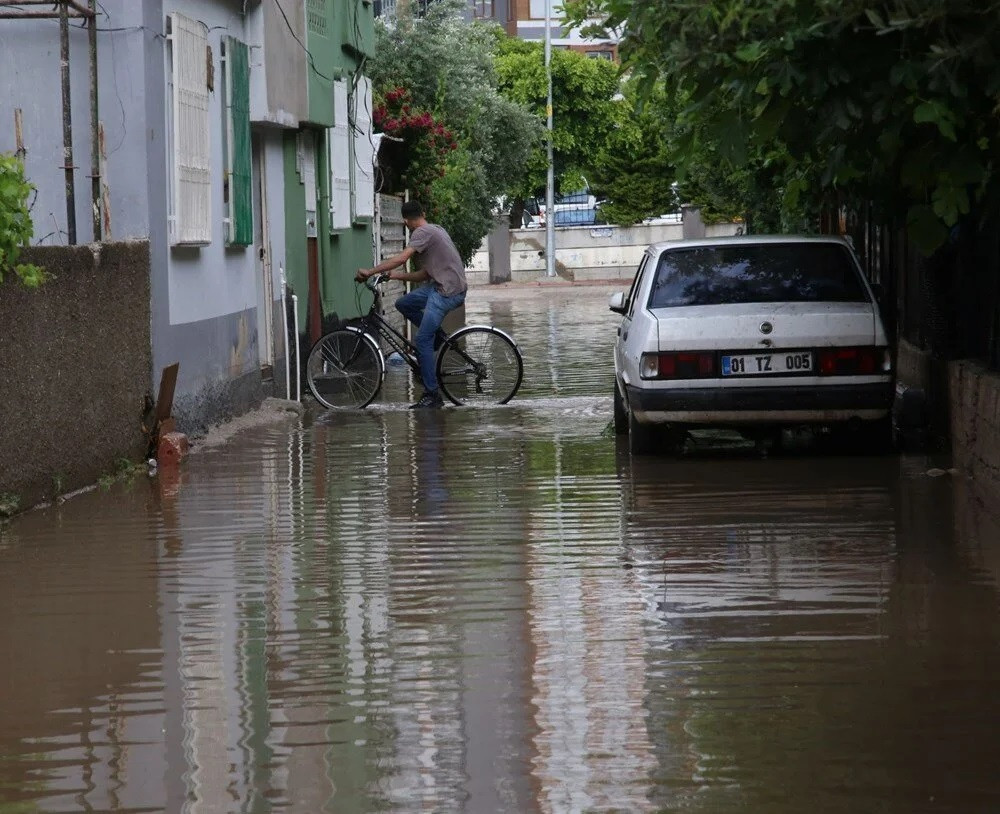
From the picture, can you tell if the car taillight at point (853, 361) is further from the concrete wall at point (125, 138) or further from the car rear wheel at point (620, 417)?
the concrete wall at point (125, 138)

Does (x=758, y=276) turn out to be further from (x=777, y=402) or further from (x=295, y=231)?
(x=295, y=231)

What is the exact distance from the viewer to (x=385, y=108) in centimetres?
2620

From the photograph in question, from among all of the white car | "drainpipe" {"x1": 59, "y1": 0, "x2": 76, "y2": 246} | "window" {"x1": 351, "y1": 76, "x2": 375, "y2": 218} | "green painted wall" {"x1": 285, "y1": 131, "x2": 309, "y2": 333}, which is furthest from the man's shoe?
"window" {"x1": 351, "y1": 76, "x2": 375, "y2": 218}

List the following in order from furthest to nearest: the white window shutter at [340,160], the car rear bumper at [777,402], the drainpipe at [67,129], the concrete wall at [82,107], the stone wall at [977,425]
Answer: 1. the white window shutter at [340,160]
2. the concrete wall at [82,107]
3. the drainpipe at [67,129]
4. the car rear bumper at [777,402]
5. the stone wall at [977,425]

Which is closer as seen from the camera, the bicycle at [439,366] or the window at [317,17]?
the bicycle at [439,366]

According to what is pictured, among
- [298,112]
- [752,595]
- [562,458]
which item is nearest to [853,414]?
[562,458]

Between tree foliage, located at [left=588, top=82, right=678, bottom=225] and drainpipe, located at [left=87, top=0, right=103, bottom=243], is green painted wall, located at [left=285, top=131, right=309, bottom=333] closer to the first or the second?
drainpipe, located at [left=87, top=0, right=103, bottom=243]

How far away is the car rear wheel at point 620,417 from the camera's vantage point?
1333 cm

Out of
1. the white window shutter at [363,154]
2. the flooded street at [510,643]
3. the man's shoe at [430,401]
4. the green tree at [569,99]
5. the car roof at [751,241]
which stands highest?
the green tree at [569,99]

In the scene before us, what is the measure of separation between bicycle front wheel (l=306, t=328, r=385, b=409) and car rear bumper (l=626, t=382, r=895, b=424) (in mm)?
5225

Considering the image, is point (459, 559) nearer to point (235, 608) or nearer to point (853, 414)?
point (235, 608)

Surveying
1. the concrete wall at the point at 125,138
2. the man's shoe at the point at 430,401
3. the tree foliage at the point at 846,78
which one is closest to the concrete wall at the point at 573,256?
the man's shoe at the point at 430,401

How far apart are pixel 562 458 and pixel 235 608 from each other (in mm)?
5135

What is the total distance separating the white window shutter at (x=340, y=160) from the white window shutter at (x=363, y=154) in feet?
2.18
